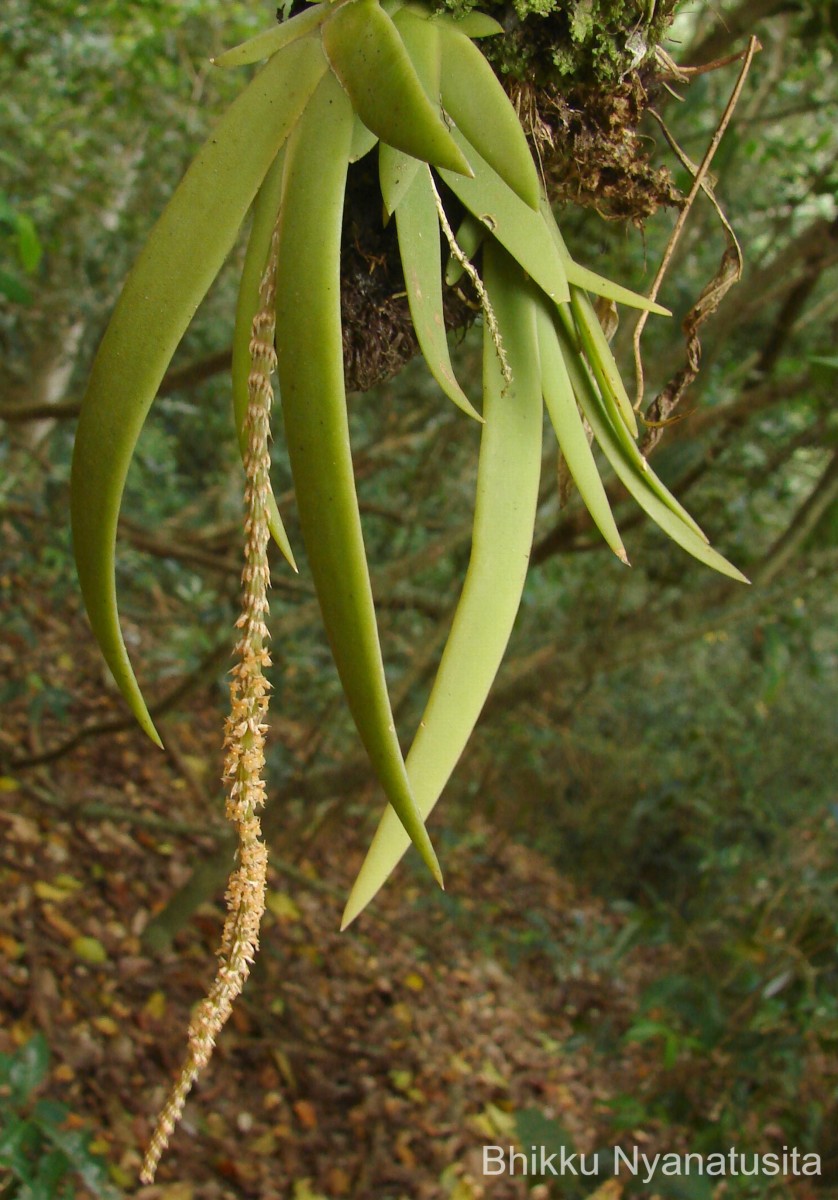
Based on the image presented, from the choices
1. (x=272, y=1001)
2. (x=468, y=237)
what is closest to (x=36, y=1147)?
(x=272, y=1001)

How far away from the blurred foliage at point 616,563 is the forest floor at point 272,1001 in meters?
0.10

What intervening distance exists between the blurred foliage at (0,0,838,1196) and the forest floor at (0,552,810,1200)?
0.10 metres

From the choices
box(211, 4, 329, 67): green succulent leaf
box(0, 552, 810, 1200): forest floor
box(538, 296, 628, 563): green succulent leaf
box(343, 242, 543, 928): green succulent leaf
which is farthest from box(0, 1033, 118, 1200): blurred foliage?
box(211, 4, 329, 67): green succulent leaf

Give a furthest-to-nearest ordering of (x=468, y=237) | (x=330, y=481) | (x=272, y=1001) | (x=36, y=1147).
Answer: (x=272, y=1001) → (x=36, y=1147) → (x=468, y=237) → (x=330, y=481)

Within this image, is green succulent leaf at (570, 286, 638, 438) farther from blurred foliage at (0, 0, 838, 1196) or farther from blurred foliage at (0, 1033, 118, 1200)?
blurred foliage at (0, 1033, 118, 1200)

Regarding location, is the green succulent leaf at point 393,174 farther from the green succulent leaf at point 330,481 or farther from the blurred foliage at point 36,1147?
the blurred foliage at point 36,1147

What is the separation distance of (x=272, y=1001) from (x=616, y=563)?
3.88ft

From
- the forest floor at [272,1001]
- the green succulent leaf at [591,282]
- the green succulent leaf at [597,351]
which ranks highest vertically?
the green succulent leaf at [591,282]

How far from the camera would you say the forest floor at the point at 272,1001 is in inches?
59.5

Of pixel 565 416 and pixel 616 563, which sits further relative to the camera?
pixel 616 563

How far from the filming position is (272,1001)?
6.01 feet

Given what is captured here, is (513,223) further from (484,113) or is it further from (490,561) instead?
(490,561)

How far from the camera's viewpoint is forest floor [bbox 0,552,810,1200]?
4.96 ft

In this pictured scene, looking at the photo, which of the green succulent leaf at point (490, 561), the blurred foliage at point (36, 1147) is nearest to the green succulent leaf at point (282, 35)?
the green succulent leaf at point (490, 561)
